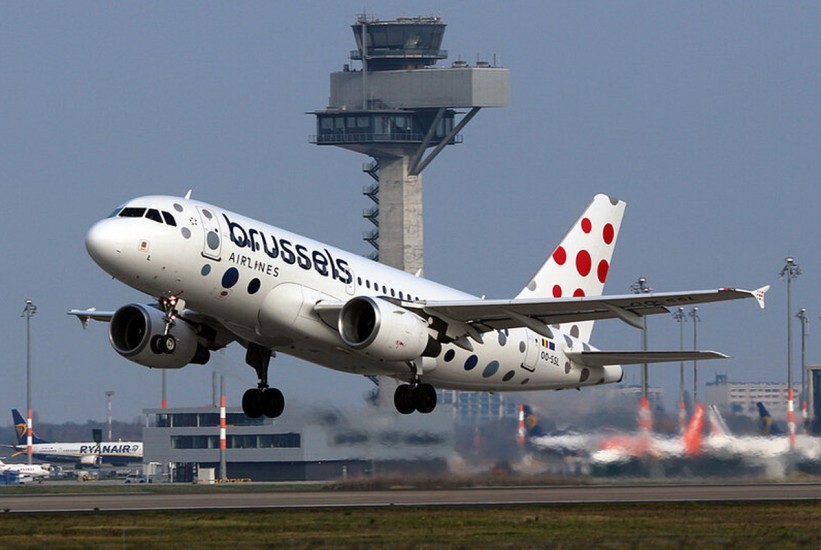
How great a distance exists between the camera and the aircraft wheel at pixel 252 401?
5612cm

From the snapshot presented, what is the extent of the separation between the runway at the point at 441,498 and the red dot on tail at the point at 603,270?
728 centimetres

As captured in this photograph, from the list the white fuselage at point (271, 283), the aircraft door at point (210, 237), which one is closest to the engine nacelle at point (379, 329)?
the white fuselage at point (271, 283)

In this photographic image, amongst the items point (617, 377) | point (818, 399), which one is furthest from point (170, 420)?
point (617, 377)

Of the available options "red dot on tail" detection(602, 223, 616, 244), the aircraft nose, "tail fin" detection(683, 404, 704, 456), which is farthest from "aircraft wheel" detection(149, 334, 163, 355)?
"tail fin" detection(683, 404, 704, 456)

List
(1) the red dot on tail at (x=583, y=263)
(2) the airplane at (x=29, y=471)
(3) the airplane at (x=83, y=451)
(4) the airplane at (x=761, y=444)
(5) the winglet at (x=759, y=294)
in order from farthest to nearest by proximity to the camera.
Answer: (3) the airplane at (x=83, y=451)
(2) the airplane at (x=29, y=471)
(4) the airplane at (x=761, y=444)
(1) the red dot on tail at (x=583, y=263)
(5) the winglet at (x=759, y=294)

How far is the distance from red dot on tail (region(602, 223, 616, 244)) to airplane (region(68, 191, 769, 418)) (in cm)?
578

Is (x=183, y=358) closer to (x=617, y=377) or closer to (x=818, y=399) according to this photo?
(x=617, y=377)

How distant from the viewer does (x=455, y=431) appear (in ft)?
217

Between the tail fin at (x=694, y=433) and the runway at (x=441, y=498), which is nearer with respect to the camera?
the runway at (x=441, y=498)

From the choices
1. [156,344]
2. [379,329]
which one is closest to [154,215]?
[156,344]

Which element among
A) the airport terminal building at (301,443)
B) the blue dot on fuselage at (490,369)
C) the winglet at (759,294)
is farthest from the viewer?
the airport terminal building at (301,443)

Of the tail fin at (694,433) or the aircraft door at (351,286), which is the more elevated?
the aircraft door at (351,286)

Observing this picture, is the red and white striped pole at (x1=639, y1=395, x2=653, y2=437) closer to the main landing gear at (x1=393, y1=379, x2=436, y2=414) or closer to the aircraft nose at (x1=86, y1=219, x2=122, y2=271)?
the main landing gear at (x1=393, y1=379, x2=436, y2=414)

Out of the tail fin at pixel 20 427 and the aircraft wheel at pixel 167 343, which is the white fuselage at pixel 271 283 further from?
the tail fin at pixel 20 427
